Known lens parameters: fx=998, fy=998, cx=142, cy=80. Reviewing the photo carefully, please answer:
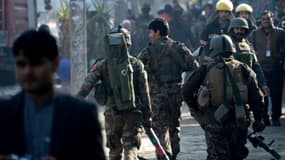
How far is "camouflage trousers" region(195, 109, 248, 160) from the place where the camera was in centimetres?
926

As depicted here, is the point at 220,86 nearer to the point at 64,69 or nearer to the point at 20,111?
the point at 20,111

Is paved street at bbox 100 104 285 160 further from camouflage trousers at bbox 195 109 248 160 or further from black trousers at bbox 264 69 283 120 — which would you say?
camouflage trousers at bbox 195 109 248 160

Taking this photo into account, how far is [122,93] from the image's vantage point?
31.9ft

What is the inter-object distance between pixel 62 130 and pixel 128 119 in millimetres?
5561

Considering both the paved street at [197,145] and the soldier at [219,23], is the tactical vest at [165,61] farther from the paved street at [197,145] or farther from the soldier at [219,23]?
the soldier at [219,23]

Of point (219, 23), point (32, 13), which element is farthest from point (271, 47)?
point (32, 13)

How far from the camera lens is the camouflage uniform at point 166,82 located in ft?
37.3

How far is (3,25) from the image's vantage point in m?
22.4

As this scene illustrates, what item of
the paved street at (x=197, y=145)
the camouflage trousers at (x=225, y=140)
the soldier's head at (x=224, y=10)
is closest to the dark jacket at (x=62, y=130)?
the camouflage trousers at (x=225, y=140)

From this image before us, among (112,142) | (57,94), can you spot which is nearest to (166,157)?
(112,142)

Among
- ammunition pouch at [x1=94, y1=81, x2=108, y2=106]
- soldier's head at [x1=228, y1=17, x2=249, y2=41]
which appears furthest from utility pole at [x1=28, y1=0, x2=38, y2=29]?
ammunition pouch at [x1=94, y1=81, x2=108, y2=106]

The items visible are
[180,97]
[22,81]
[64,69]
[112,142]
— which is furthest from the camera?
[64,69]

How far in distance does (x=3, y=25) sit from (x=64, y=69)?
10.2ft

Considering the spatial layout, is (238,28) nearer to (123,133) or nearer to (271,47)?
(123,133)
